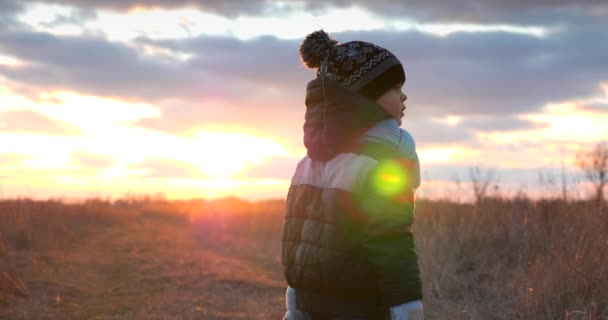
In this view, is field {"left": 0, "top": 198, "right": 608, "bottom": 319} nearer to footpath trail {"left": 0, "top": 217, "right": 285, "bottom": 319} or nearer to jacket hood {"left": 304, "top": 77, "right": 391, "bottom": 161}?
footpath trail {"left": 0, "top": 217, "right": 285, "bottom": 319}

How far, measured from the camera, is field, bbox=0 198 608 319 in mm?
6164

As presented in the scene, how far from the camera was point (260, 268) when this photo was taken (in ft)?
33.5

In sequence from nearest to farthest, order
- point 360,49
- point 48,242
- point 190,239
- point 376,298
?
point 376,298, point 360,49, point 48,242, point 190,239

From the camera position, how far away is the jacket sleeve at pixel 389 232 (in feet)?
8.96

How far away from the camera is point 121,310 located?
6.86 metres

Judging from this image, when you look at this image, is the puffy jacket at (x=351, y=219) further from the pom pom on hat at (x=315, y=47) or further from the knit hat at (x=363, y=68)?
the pom pom on hat at (x=315, y=47)

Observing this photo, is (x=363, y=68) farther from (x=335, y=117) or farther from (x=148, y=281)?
(x=148, y=281)

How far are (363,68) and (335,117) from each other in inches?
10.7

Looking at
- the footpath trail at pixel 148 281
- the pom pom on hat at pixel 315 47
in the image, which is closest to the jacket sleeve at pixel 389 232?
the pom pom on hat at pixel 315 47

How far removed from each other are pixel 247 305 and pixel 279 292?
910 mm

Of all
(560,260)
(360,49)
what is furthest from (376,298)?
(560,260)

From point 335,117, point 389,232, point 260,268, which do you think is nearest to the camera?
→ point 389,232

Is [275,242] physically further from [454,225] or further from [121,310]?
[121,310]

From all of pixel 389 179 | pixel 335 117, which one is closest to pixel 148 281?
pixel 335 117
